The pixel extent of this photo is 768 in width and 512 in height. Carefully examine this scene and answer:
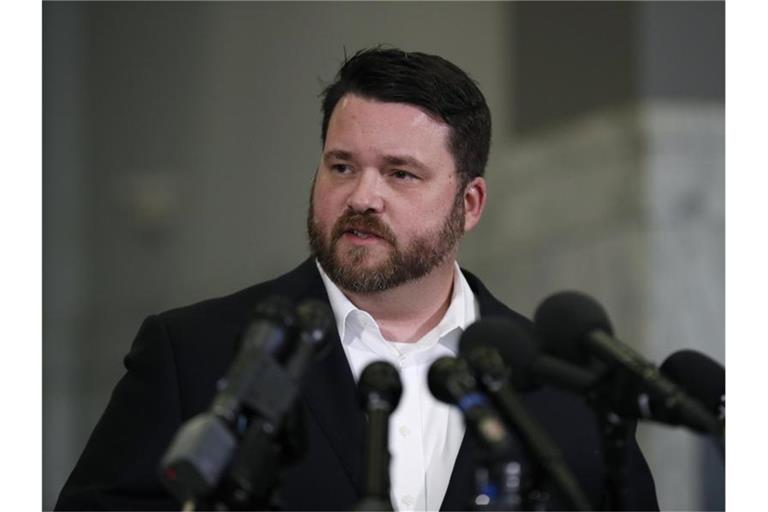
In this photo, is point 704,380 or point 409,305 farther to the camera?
point 409,305

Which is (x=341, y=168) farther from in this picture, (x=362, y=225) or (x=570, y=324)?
(x=570, y=324)

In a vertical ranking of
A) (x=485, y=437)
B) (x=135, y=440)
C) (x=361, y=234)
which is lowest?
(x=135, y=440)

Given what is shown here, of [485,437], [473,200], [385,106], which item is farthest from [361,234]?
[485,437]

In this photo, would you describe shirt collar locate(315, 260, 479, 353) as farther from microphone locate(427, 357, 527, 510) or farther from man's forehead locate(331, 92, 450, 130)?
microphone locate(427, 357, 527, 510)

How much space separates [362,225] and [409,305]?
26 centimetres

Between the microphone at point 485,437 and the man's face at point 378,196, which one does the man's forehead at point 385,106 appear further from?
the microphone at point 485,437

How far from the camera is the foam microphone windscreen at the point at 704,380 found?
2064mm

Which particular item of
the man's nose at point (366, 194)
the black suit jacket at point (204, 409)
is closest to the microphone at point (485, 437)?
the black suit jacket at point (204, 409)

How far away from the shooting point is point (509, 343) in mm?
1914

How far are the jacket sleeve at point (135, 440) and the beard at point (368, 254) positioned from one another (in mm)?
366

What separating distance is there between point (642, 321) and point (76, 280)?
7.32 ft

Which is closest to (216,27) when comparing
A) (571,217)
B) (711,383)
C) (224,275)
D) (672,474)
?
(224,275)

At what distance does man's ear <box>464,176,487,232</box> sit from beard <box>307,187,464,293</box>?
0.56 ft
